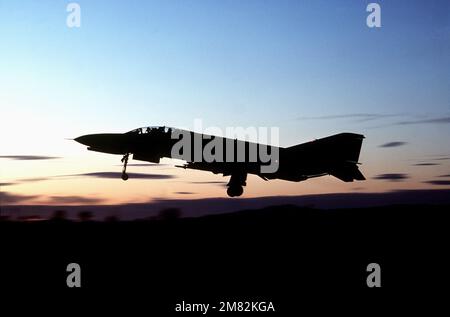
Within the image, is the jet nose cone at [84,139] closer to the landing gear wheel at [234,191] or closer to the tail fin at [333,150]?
the landing gear wheel at [234,191]

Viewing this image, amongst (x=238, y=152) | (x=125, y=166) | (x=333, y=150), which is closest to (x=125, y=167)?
(x=125, y=166)

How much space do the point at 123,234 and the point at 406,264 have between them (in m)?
27.6

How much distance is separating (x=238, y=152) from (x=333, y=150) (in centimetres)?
956

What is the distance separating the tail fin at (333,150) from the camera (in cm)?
3747

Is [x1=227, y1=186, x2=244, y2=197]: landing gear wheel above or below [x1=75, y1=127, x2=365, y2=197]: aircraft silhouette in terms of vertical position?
below

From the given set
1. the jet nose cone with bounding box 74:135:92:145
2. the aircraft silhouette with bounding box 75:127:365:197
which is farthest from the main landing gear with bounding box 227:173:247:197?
the jet nose cone with bounding box 74:135:92:145

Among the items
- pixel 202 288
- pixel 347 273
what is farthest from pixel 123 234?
pixel 347 273

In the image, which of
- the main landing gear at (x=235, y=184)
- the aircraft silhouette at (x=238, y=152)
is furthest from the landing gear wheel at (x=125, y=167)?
the main landing gear at (x=235, y=184)

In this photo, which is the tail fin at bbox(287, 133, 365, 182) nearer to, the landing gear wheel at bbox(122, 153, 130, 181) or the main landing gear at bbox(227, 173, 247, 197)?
the main landing gear at bbox(227, 173, 247, 197)

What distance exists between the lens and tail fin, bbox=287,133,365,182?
37.5 meters

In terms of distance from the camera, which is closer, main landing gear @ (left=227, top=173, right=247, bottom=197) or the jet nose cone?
the jet nose cone

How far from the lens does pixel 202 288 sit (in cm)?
2906
